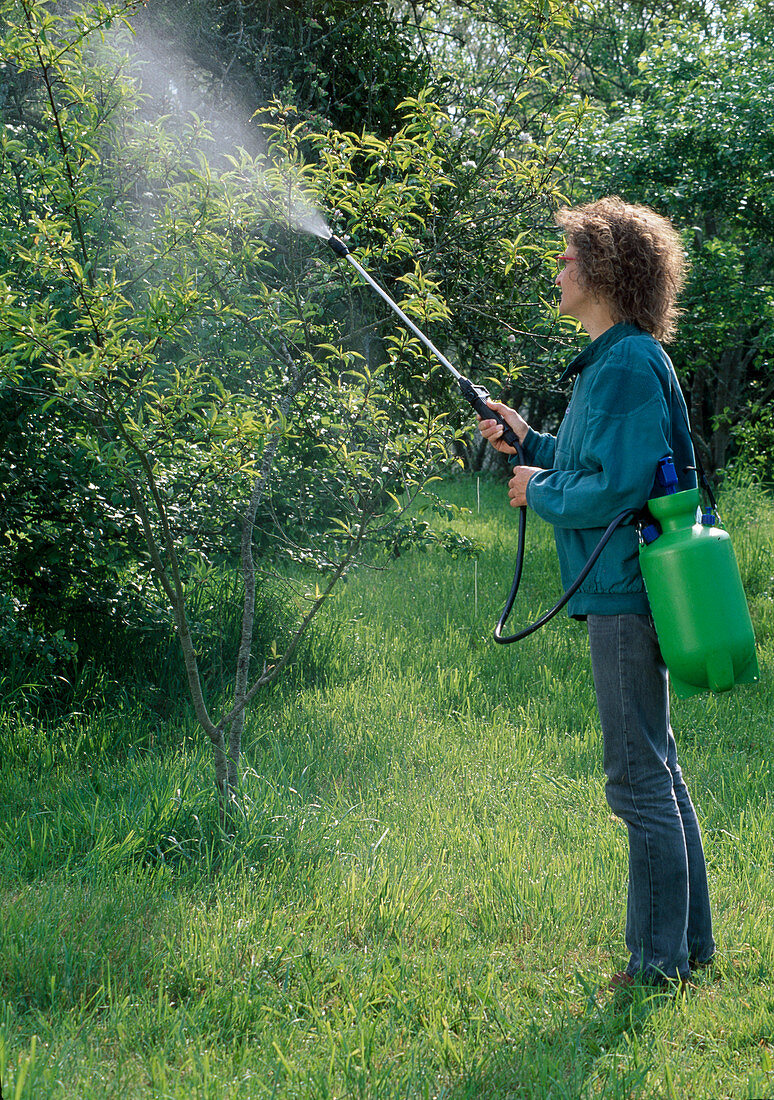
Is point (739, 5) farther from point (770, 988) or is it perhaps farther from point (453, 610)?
point (770, 988)

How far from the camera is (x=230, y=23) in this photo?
549 cm

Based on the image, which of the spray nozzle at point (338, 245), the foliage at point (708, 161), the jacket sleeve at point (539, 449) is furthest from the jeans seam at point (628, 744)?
the foliage at point (708, 161)

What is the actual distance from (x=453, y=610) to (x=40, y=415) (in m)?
3.26

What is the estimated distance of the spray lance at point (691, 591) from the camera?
2.28 m

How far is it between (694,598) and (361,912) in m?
1.34

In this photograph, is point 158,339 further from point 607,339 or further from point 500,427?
point 607,339

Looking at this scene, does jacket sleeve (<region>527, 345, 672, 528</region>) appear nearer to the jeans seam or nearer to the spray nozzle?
the jeans seam

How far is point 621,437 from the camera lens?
2.31 metres

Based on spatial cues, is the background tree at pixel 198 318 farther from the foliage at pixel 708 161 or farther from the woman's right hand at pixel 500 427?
the foliage at pixel 708 161

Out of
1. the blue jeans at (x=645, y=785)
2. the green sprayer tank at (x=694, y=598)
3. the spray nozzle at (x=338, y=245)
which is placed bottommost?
the blue jeans at (x=645, y=785)

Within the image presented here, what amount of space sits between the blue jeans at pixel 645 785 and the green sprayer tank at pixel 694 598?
10 centimetres

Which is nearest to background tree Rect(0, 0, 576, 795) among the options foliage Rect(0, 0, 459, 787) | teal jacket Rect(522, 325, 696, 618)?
foliage Rect(0, 0, 459, 787)

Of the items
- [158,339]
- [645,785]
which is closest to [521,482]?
[645,785]

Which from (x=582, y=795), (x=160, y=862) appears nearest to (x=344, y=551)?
(x=582, y=795)
